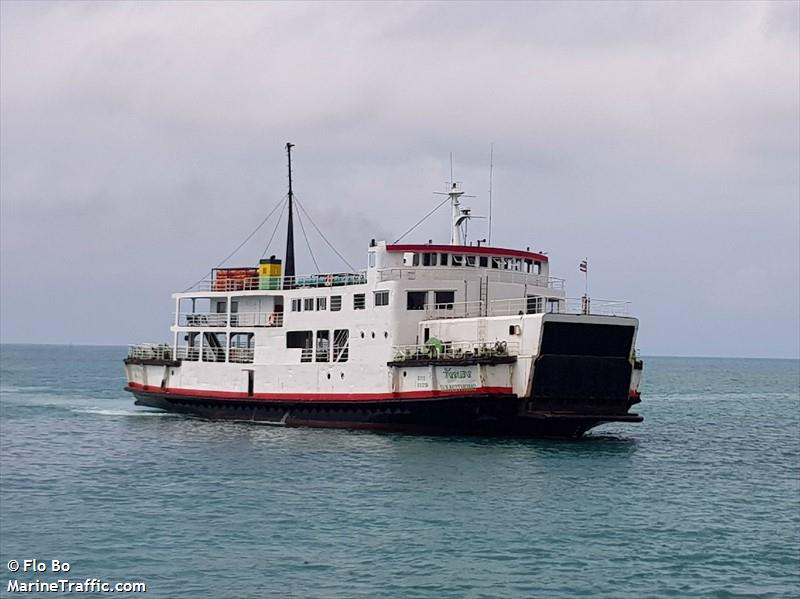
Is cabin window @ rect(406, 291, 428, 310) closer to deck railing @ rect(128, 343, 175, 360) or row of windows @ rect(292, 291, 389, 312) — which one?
row of windows @ rect(292, 291, 389, 312)

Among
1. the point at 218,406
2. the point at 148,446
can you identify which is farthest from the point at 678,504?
the point at 218,406

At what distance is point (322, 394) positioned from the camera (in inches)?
1647

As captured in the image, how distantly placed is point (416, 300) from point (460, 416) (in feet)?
18.4

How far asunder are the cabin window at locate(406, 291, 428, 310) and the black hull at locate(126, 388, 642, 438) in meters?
3.99

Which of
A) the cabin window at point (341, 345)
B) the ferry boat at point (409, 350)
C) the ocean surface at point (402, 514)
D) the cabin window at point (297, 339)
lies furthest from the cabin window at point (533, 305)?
the cabin window at point (297, 339)

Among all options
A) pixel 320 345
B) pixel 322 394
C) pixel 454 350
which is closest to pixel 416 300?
pixel 454 350

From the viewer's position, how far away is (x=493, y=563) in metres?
21.6

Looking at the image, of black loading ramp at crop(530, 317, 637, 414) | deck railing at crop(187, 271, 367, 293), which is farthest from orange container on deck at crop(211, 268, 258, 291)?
black loading ramp at crop(530, 317, 637, 414)

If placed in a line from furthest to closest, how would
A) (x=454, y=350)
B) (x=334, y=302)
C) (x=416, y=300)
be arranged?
(x=334, y=302)
(x=416, y=300)
(x=454, y=350)

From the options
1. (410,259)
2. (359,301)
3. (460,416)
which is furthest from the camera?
(359,301)

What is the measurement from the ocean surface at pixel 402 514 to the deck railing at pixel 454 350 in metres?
3.01

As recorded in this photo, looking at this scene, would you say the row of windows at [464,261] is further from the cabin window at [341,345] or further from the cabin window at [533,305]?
the cabin window at [341,345]

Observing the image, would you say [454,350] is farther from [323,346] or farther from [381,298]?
[323,346]

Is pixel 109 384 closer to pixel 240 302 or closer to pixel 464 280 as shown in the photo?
pixel 240 302
